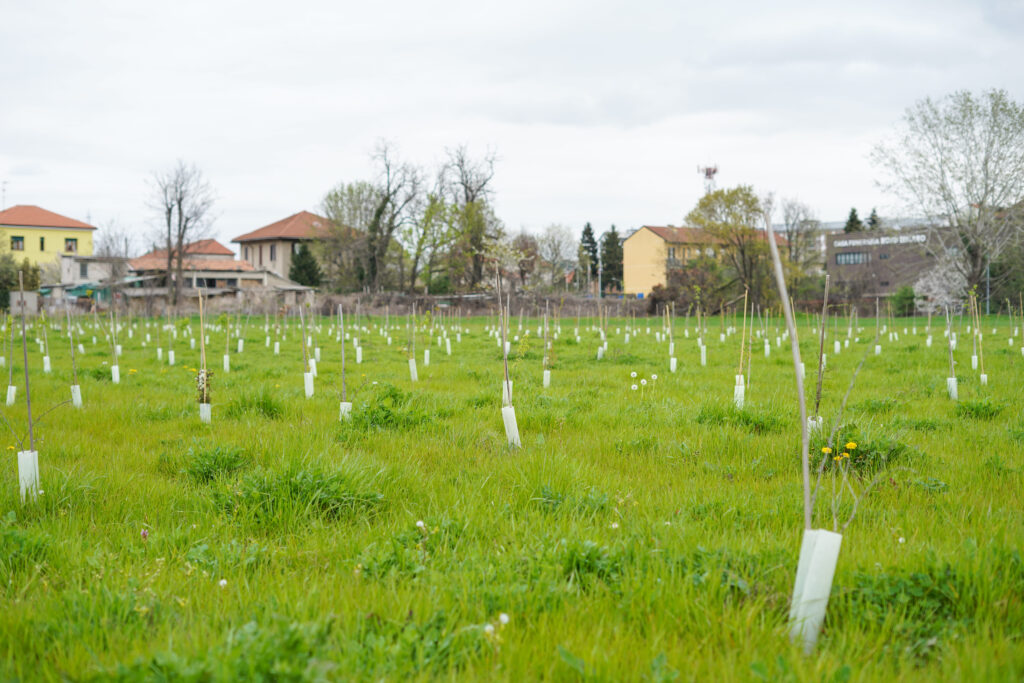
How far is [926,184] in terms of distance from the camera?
38.1 metres

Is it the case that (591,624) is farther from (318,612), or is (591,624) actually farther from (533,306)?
(533,306)

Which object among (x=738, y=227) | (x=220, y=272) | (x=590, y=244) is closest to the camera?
(x=738, y=227)

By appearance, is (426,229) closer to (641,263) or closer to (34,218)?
(641,263)

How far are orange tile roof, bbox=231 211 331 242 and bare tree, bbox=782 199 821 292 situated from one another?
168 ft

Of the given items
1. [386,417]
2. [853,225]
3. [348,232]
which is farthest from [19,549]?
[853,225]

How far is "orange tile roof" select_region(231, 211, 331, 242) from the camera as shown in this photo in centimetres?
7856

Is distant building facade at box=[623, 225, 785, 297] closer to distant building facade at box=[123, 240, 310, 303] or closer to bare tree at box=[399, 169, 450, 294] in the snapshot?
bare tree at box=[399, 169, 450, 294]

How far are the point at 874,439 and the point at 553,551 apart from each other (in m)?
3.23

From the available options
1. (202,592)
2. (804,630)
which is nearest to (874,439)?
(804,630)

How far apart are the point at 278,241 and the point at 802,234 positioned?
193 feet

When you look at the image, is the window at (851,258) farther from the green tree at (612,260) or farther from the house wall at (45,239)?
the house wall at (45,239)

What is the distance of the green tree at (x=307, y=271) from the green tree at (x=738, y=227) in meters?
38.1

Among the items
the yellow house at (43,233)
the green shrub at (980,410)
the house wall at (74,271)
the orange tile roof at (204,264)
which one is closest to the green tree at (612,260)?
the orange tile roof at (204,264)

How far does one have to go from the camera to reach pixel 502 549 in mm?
3447
